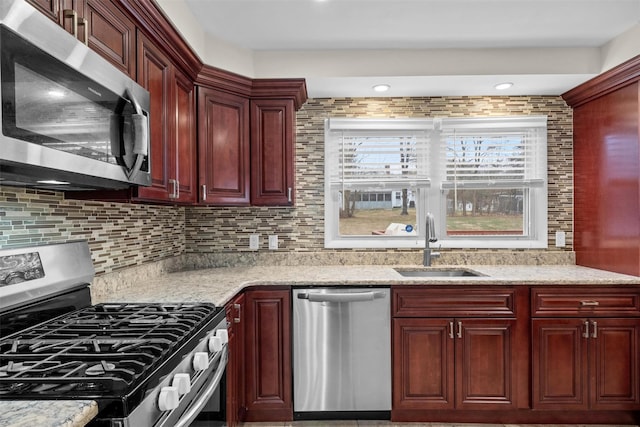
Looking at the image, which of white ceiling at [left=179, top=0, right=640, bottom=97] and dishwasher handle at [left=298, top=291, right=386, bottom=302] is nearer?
white ceiling at [left=179, top=0, right=640, bottom=97]

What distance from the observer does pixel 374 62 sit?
2.78 m

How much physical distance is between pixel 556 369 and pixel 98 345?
8.13ft

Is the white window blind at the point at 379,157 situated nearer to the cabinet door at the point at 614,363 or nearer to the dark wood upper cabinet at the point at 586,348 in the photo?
the dark wood upper cabinet at the point at 586,348

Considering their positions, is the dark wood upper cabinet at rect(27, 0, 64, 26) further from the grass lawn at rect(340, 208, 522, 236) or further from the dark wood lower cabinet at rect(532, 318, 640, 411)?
the dark wood lower cabinet at rect(532, 318, 640, 411)

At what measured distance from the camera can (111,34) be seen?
1.61m

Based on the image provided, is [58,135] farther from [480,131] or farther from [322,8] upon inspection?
[480,131]

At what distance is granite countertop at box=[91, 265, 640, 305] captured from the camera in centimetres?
205

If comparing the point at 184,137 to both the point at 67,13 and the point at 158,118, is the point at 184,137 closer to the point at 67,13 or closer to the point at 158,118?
the point at 158,118

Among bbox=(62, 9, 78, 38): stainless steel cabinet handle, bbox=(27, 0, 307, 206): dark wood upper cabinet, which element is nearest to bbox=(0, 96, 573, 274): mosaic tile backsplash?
bbox=(27, 0, 307, 206): dark wood upper cabinet

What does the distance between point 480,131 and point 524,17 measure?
100cm

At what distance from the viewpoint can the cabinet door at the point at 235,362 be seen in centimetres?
208

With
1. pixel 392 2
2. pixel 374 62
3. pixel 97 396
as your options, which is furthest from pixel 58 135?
pixel 374 62

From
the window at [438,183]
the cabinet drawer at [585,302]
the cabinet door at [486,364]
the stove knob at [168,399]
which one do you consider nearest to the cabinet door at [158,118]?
the stove knob at [168,399]

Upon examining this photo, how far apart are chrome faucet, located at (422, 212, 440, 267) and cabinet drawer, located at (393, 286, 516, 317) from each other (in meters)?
0.56
